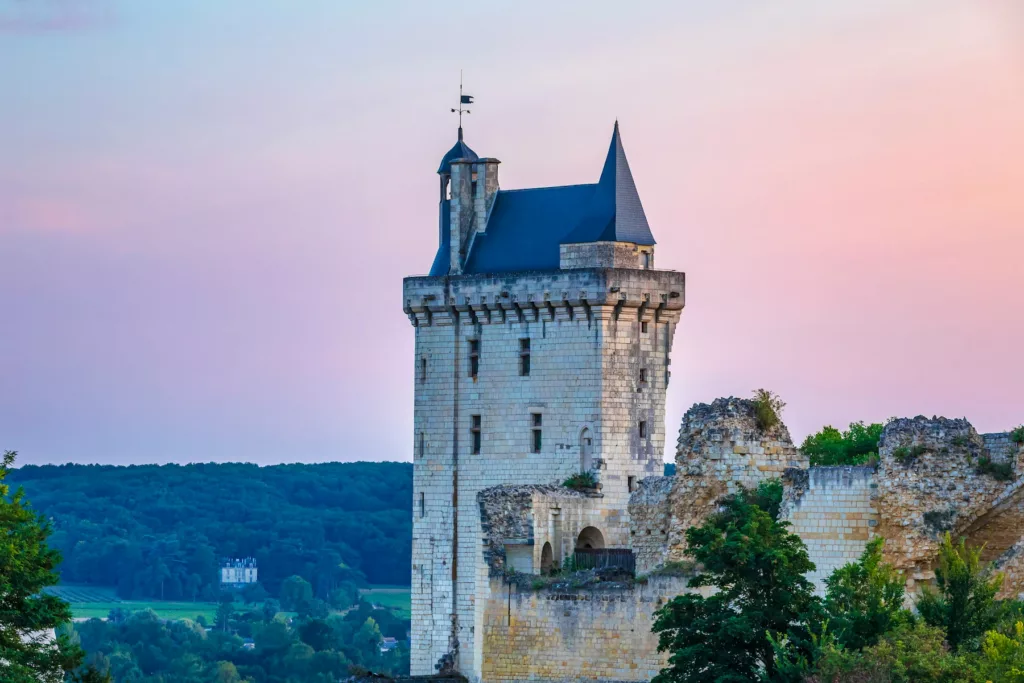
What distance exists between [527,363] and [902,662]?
101 feet

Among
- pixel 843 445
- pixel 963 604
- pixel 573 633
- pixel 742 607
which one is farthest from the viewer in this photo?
pixel 843 445

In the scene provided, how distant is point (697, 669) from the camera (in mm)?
49000

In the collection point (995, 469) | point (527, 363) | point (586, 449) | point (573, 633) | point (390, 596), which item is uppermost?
point (527, 363)

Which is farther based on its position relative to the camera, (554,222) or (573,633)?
(554,222)

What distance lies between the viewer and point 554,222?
7506cm

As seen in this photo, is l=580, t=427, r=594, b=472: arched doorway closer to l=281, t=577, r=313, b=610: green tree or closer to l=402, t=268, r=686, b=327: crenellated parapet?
l=402, t=268, r=686, b=327: crenellated parapet

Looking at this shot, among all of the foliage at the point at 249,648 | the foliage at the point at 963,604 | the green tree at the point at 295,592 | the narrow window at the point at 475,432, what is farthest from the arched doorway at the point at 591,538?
the green tree at the point at 295,592

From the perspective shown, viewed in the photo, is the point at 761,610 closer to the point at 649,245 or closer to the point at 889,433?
the point at 889,433

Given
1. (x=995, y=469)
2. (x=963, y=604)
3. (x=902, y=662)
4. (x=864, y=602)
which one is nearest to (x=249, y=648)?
(x=995, y=469)

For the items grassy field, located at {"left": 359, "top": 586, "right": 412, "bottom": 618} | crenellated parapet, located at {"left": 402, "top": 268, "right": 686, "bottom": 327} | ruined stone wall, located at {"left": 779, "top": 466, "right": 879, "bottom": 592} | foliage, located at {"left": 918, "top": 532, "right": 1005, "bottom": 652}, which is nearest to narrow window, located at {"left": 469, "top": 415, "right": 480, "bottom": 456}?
crenellated parapet, located at {"left": 402, "top": 268, "right": 686, "bottom": 327}

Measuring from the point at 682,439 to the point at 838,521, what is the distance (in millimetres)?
5558

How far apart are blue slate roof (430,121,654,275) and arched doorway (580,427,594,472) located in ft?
14.8

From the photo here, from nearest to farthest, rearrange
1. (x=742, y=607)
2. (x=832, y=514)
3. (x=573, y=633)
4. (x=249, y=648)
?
(x=742, y=607) < (x=832, y=514) < (x=573, y=633) < (x=249, y=648)

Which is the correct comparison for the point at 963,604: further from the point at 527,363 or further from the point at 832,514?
the point at 527,363
